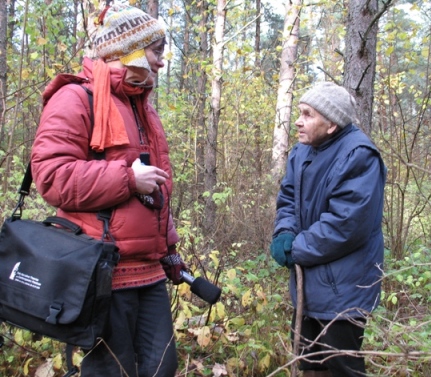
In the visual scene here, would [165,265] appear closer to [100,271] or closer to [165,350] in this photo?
[165,350]

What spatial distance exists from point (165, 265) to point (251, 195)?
15.9 ft

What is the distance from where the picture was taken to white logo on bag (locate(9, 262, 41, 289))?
1830 mm

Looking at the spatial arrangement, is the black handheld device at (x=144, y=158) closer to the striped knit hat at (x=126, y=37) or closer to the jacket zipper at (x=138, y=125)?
the jacket zipper at (x=138, y=125)

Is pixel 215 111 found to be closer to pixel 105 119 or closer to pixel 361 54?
pixel 361 54

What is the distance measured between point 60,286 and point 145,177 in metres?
0.56

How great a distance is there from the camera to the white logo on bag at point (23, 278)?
1.83 meters

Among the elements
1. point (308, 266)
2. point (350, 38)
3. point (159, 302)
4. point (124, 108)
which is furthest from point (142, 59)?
point (350, 38)

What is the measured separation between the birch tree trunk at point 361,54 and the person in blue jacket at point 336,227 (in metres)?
1.39

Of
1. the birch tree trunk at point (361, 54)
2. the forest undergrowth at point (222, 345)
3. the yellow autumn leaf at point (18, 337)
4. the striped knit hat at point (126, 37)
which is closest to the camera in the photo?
the striped knit hat at point (126, 37)

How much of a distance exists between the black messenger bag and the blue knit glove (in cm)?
97

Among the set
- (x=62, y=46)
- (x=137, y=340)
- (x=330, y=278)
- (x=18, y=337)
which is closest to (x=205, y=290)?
(x=137, y=340)

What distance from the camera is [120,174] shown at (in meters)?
1.90

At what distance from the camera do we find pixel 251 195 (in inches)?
285

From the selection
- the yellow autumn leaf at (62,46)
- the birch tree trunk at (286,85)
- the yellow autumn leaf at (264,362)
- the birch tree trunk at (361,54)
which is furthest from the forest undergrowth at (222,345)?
the birch tree trunk at (286,85)
